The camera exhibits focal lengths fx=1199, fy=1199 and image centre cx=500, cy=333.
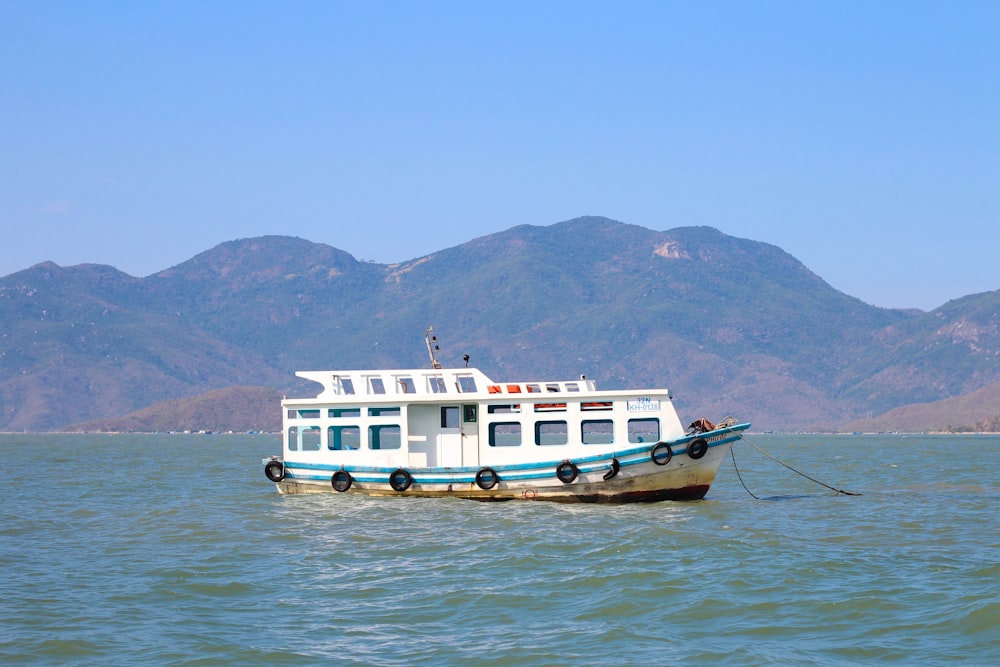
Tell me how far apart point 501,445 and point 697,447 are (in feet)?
20.0

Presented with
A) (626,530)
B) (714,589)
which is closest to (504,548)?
(626,530)

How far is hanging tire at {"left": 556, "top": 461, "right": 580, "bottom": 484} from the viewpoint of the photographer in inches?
1385

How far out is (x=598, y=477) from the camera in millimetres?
35219

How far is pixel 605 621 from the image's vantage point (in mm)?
19922

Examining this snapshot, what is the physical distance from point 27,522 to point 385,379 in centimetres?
1144

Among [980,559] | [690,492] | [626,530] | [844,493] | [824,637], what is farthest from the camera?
[844,493]

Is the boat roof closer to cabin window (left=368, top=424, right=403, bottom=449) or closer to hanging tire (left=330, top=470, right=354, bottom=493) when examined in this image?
cabin window (left=368, top=424, right=403, bottom=449)

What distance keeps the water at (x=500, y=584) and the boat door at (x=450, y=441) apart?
4.89ft

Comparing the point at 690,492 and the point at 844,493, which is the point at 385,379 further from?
the point at 844,493

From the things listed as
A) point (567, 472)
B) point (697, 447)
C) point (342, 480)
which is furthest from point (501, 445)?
point (697, 447)

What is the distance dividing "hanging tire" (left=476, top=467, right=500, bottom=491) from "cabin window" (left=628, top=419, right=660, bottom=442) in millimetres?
4197

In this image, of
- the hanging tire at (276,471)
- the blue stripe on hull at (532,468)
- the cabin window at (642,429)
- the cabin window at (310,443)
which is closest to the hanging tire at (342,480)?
the blue stripe on hull at (532,468)

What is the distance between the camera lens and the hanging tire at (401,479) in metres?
36.5

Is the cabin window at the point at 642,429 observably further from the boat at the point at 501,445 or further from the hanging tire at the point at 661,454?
the hanging tire at the point at 661,454
